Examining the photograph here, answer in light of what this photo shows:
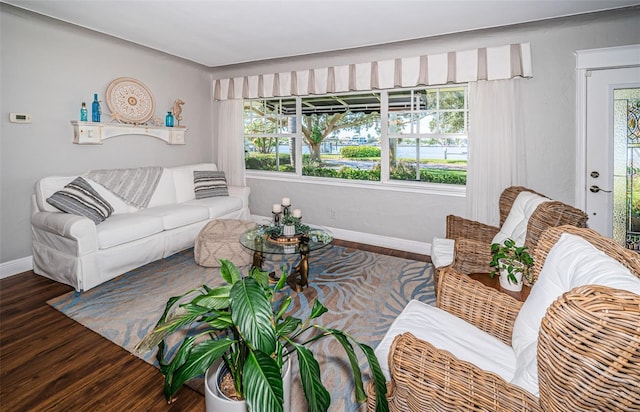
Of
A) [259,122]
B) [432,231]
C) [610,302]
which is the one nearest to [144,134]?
[259,122]

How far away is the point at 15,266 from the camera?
135 inches

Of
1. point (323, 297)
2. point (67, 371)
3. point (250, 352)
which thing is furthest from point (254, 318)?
point (323, 297)

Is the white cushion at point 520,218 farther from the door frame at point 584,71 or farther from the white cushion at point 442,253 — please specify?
the door frame at point 584,71

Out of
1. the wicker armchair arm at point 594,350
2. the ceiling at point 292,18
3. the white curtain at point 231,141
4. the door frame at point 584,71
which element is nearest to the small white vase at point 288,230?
the ceiling at point 292,18

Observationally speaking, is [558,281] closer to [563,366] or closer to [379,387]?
[563,366]

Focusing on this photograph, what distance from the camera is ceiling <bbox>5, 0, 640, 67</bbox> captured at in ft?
9.60

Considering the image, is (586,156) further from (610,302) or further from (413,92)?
(610,302)

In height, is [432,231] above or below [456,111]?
below

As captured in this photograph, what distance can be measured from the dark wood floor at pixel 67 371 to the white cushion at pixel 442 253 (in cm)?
180

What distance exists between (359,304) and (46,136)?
3662 millimetres

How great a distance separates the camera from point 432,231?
4.14m

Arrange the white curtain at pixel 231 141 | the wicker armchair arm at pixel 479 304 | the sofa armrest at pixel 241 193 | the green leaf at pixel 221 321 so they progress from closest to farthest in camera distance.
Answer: the green leaf at pixel 221 321 < the wicker armchair arm at pixel 479 304 < the sofa armrest at pixel 241 193 < the white curtain at pixel 231 141

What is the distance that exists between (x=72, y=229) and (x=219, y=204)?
5.84 feet

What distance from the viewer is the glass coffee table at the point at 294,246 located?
9.58 feet
